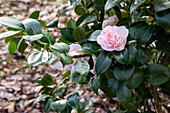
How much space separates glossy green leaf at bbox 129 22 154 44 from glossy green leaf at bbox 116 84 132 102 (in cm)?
→ 24

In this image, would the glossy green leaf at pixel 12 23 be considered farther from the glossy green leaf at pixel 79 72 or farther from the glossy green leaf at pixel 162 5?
the glossy green leaf at pixel 162 5

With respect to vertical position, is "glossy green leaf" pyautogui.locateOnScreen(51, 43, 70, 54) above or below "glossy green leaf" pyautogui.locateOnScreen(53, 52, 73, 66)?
above

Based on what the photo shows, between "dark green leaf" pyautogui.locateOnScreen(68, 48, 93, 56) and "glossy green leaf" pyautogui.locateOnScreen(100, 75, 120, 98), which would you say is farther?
"glossy green leaf" pyautogui.locateOnScreen(100, 75, 120, 98)

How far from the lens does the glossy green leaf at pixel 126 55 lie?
28.2 inches

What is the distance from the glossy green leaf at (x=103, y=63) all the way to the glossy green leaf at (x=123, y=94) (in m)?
0.20

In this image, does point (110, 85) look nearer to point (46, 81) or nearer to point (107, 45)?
point (107, 45)

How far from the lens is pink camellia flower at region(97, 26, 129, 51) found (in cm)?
73

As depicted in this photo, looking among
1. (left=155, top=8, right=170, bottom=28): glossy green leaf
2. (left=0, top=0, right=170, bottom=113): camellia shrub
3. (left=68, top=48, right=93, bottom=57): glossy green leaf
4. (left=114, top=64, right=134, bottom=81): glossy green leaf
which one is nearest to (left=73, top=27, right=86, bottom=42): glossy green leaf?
(left=0, top=0, right=170, bottom=113): camellia shrub

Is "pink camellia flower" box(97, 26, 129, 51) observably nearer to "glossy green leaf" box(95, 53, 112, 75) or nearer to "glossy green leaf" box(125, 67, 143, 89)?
"glossy green leaf" box(95, 53, 112, 75)

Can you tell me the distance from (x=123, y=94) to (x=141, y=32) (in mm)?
295

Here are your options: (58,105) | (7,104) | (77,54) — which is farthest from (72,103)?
(7,104)

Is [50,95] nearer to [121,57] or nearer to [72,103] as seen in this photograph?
[72,103]

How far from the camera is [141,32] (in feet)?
2.53

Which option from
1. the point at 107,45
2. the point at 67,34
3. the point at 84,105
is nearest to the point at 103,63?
the point at 107,45
